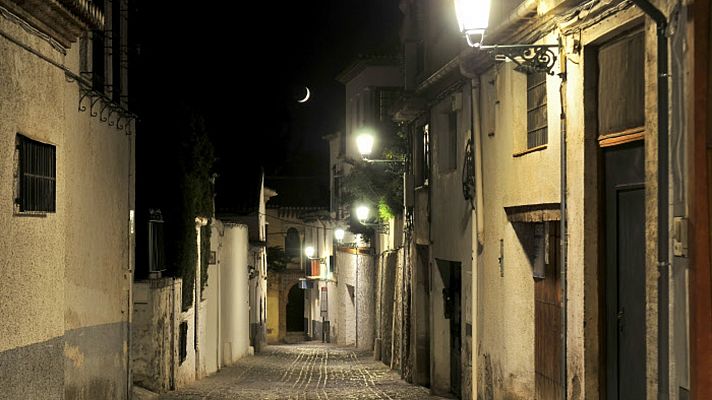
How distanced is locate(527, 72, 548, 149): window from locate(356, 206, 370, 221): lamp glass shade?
15.9m

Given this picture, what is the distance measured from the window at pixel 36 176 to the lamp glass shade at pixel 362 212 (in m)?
18.7

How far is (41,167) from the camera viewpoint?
9.42m

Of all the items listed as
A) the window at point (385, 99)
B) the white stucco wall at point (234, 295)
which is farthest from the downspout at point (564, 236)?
the window at point (385, 99)

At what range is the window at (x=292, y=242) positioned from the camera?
202 ft

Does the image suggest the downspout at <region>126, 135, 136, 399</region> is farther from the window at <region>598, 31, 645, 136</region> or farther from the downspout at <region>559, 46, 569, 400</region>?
the window at <region>598, 31, 645, 136</region>

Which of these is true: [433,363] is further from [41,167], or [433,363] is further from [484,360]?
[41,167]

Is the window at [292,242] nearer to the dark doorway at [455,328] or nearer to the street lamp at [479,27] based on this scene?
the dark doorway at [455,328]

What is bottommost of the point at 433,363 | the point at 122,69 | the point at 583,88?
the point at 433,363

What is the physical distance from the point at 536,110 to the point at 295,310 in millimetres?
51407

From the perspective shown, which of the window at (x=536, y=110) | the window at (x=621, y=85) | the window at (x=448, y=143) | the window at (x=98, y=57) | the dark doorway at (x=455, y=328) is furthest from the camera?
the window at (x=448, y=143)

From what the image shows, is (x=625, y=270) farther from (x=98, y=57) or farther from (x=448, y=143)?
(x=448, y=143)

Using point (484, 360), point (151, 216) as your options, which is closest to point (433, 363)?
point (484, 360)

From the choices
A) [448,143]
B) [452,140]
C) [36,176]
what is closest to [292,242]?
[448,143]

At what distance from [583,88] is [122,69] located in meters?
9.01
